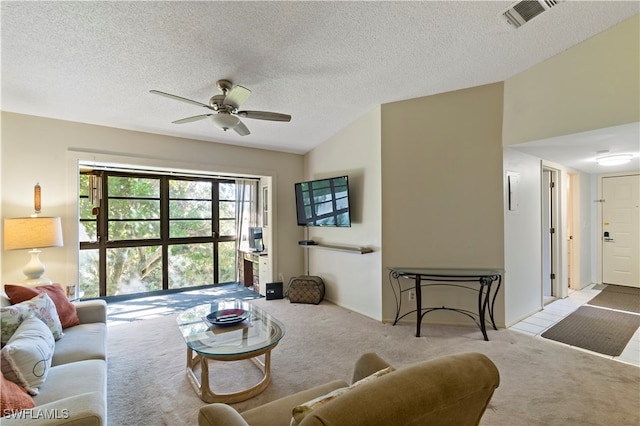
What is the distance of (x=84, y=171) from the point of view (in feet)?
16.0

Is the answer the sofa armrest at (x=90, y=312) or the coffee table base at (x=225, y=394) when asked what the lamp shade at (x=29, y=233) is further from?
the coffee table base at (x=225, y=394)

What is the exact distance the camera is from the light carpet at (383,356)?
2.03 meters

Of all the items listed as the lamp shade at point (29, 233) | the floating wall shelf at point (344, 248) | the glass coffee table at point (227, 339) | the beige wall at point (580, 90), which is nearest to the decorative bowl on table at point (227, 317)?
the glass coffee table at point (227, 339)

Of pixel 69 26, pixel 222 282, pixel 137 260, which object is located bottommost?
pixel 222 282

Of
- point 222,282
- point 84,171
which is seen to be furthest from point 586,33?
point 84,171

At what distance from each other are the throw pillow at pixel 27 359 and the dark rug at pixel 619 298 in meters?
6.22

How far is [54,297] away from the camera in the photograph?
8.02ft

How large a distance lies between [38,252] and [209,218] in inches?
117

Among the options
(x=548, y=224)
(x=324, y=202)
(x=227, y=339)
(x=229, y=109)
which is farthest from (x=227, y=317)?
(x=548, y=224)

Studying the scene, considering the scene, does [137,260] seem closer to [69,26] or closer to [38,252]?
[38,252]

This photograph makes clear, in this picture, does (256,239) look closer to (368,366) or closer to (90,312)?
(90,312)

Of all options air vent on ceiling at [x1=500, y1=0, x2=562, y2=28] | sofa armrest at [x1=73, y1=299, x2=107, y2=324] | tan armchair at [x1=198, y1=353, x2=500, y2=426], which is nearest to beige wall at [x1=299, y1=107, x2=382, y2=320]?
air vent on ceiling at [x1=500, y1=0, x2=562, y2=28]

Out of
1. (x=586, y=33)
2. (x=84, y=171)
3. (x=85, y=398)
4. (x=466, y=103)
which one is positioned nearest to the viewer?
(x=85, y=398)

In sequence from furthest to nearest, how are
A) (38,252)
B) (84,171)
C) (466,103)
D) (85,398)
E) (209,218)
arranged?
(209,218), (84,171), (466,103), (38,252), (85,398)
